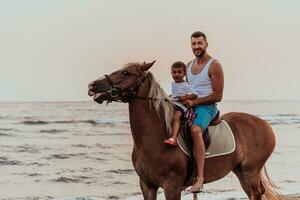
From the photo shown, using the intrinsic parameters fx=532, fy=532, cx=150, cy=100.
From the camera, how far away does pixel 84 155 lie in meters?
11.3

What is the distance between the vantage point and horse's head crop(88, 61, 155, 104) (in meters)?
3.67

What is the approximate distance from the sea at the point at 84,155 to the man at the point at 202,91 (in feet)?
10.7

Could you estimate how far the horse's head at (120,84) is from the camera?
3.67 metres

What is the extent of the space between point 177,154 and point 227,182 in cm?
467

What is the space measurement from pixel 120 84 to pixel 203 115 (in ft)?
2.25

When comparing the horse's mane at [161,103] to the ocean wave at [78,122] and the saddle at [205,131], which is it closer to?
the saddle at [205,131]

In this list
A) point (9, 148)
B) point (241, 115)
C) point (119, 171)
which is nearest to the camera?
point (241, 115)

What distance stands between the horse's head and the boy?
0.19 m

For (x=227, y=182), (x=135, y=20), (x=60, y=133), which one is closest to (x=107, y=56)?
(x=135, y=20)

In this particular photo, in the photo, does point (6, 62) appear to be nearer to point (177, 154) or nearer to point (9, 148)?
point (9, 148)

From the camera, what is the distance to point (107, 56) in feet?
32.3

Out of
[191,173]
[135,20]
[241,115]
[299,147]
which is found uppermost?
[135,20]

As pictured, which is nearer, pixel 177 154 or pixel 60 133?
pixel 177 154

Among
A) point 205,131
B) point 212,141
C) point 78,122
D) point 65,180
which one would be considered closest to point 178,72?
point 205,131
